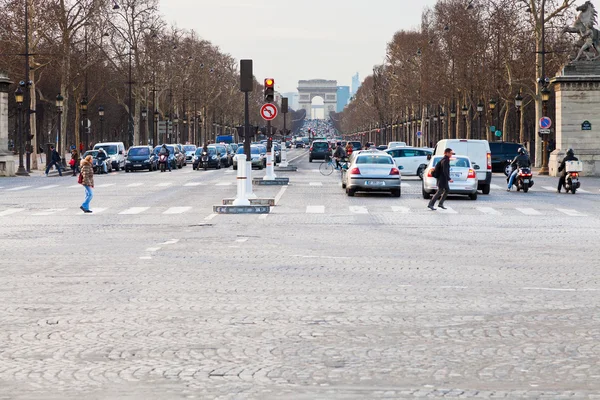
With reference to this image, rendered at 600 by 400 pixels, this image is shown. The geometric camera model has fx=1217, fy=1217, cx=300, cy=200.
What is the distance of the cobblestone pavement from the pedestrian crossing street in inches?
183

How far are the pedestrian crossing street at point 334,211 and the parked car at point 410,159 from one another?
74.0 ft

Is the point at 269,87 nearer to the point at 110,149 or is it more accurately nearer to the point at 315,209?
the point at 315,209

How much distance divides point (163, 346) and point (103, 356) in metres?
0.59

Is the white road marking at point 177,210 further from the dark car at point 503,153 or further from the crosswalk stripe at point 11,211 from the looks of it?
the dark car at point 503,153

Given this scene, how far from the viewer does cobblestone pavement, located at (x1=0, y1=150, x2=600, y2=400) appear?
8164mm

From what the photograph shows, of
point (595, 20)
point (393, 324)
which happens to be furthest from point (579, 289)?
point (595, 20)

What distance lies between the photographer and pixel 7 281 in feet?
46.8

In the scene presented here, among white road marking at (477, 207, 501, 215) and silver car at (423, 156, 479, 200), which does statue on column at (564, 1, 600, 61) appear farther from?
white road marking at (477, 207, 501, 215)

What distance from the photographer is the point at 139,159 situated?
71.4 metres

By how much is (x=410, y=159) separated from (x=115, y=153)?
81.4ft

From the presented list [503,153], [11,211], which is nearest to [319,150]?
[503,153]

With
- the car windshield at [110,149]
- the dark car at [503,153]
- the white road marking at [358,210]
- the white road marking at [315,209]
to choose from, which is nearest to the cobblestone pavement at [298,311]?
the white road marking at [358,210]

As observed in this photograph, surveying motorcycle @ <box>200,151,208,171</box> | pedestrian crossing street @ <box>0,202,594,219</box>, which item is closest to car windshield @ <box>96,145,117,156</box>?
motorcycle @ <box>200,151,208,171</box>

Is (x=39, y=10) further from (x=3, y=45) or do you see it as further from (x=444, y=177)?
(x=444, y=177)
